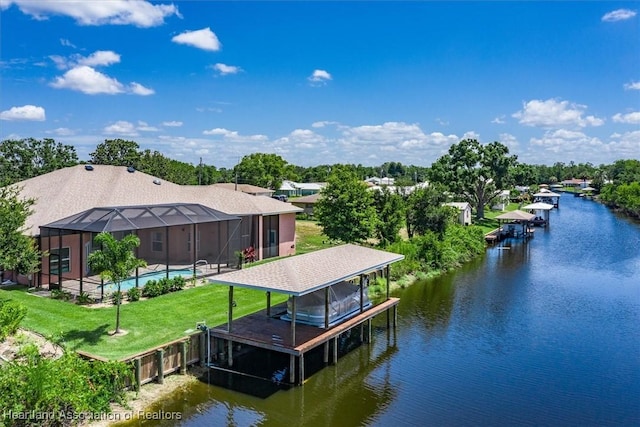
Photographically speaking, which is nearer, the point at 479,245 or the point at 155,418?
the point at 155,418

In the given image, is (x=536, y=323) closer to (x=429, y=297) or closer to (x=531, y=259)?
(x=429, y=297)

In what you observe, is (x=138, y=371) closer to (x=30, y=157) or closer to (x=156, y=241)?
(x=156, y=241)

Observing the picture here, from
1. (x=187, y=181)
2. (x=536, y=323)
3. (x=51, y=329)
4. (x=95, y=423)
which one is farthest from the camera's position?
(x=187, y=181)

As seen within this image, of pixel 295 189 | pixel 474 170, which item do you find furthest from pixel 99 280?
pixel 295 189

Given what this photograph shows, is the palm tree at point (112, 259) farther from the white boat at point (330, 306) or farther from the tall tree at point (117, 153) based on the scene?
the tall tree at point (117, 153)

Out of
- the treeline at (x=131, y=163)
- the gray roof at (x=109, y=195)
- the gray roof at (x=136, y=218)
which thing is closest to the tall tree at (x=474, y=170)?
the treeline at (x=131, y=163)

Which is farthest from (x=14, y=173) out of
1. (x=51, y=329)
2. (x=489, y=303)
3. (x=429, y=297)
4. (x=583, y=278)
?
(x=583, y=278)
